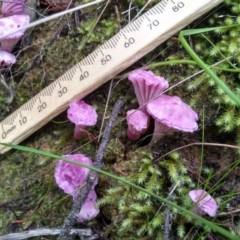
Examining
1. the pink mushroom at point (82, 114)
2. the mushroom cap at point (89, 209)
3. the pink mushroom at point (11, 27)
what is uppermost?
the pink mushroom at point (11, 27)

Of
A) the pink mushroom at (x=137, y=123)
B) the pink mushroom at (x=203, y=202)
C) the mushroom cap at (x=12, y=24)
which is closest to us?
the pink mushroom at (x=203, y=202)

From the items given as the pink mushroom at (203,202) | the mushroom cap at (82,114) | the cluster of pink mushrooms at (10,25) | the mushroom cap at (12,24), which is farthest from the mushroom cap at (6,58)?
the pink mushroom at (203,202)

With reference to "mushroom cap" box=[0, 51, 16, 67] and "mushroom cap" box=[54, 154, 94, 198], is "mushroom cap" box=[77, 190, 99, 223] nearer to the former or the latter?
"mushroom cap" box=[54, 154, 94, 198]

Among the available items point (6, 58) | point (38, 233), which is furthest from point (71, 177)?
point (6, 58)

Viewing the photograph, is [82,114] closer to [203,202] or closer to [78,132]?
[78,132]

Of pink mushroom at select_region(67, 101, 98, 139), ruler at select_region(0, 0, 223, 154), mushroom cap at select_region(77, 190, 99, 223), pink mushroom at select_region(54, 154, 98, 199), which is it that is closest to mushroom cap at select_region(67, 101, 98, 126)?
pink mushroom at select_region(67, 101, 98, 139)

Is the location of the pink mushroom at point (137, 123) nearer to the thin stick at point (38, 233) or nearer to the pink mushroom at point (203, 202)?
the pink mushroom at point (203, 202)
